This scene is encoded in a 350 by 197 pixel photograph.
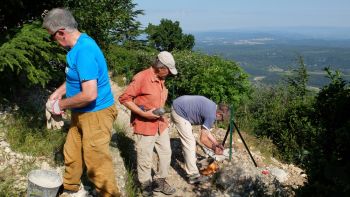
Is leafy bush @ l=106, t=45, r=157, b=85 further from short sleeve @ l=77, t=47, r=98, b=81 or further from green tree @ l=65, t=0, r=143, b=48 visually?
short sleeve @ l=77, t=47, r=98, b=81

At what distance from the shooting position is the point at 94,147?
164 inches

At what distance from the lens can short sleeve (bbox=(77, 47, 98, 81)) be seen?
3723 mm

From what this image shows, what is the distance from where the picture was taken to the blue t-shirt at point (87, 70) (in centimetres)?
373

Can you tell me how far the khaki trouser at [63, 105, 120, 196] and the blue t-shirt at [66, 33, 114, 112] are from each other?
10cm

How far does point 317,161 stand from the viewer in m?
3.45

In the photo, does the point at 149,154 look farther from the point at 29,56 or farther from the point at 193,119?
the point at 29,56

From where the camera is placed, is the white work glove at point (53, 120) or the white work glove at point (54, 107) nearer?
the white work glove at point (54, 107)

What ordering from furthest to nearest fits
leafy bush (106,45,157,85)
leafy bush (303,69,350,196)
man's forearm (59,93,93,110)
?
1. leafy bush (106,45,157,85)
2. man's forearm (59,93,93,110)
3. leafy bush (303,69,350,196)

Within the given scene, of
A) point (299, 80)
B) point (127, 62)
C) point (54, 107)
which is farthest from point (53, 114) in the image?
point (299, 80)

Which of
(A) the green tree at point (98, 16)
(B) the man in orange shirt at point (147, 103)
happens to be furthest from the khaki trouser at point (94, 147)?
(A) the green tree at point (98, 16)

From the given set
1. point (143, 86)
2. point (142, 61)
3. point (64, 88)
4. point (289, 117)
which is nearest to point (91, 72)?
A: point (64, 88)

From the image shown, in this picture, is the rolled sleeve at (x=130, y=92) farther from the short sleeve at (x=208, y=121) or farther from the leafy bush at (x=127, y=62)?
the leafy bush at (x=127, y=62)

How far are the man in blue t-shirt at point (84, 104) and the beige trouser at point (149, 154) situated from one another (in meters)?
0.72

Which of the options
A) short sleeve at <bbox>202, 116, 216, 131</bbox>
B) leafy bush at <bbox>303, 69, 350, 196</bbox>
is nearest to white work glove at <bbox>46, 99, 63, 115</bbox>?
short sleeve at <bbox>202, 116, 216, 131</bbox>
